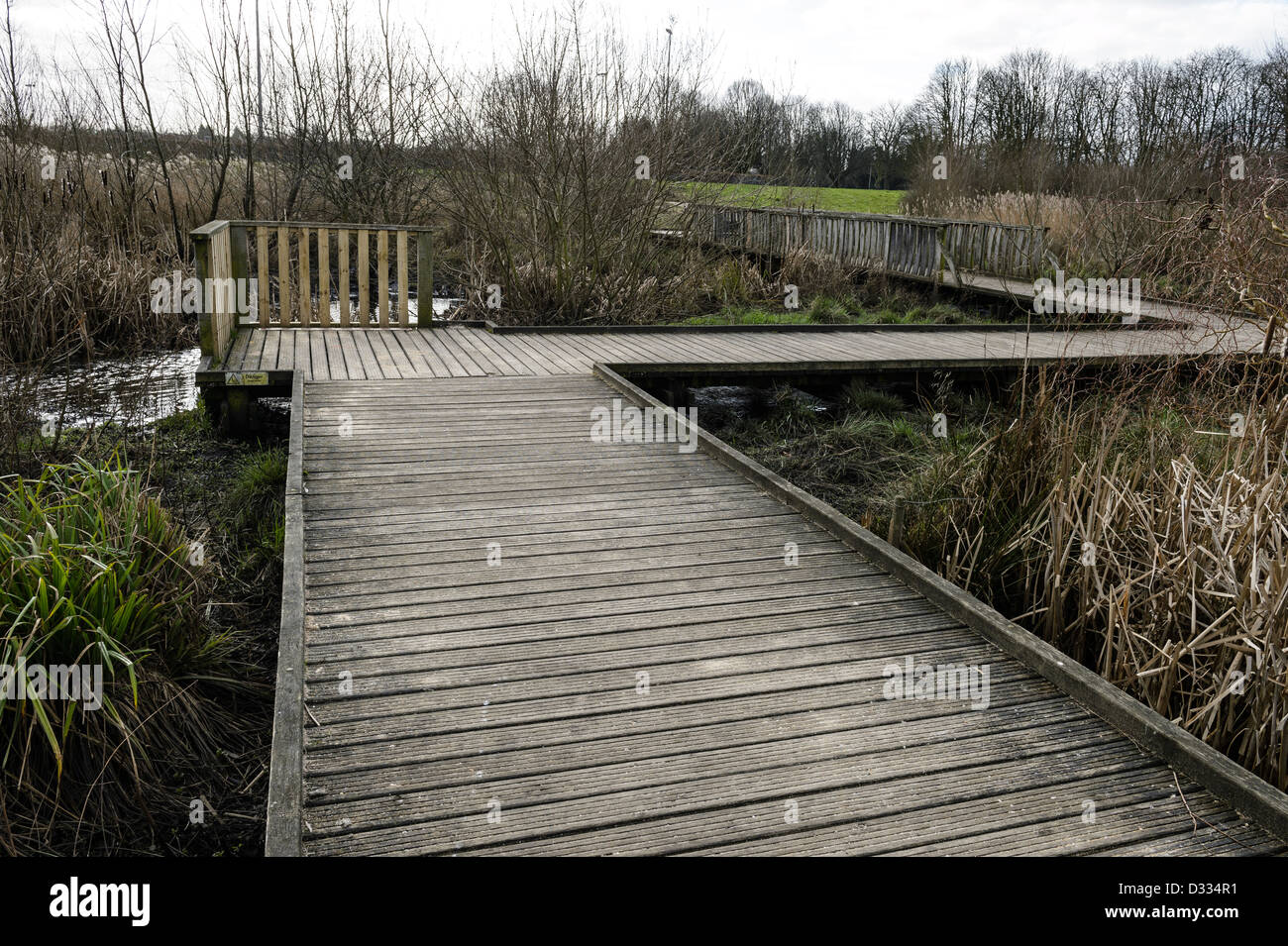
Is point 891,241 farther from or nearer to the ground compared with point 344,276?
farther from the ground

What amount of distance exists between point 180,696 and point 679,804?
1.81m

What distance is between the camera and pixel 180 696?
358 cm

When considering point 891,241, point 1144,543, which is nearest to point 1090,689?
point 1144,543

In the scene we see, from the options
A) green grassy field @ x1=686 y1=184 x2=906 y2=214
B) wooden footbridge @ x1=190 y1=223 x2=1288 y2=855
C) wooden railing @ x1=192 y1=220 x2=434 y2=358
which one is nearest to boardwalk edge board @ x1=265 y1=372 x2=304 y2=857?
wooden footbridge @ x1=190 y1=223 x2=1288 y2=855

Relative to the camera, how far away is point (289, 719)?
2996mm

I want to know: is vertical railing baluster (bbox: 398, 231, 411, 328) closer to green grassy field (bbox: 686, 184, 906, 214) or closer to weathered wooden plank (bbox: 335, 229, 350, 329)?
weathered wooden plank (bbox: 335, 229, 350, 329)

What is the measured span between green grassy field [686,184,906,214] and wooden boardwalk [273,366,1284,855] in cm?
702

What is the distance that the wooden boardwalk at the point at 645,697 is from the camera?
8.76 feet

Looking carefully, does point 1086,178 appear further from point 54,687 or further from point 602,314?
point 54,687

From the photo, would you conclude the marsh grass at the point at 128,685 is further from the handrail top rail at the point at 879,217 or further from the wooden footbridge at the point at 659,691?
the handrail top rail at the point at 879,217

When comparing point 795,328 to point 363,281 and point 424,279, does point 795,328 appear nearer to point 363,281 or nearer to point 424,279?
point 424,279

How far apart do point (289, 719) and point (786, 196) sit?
49.7 feet

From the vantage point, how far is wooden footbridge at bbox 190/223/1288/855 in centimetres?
268
